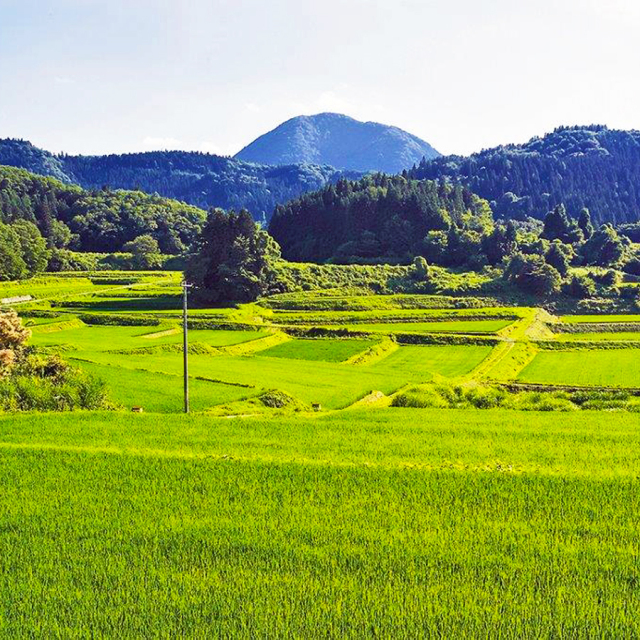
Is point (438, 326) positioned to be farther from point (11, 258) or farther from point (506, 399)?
point (11, 258)

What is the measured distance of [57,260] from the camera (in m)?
114

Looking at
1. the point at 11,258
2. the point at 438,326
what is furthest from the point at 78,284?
the point at 438,326

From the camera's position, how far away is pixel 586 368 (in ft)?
151

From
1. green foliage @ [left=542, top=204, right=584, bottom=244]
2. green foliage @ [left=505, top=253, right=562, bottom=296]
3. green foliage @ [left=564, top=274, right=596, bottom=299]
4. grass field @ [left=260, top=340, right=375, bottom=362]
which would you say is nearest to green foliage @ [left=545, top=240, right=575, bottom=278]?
green foliage @ [left=505, top=253, right=562, bottom=296]

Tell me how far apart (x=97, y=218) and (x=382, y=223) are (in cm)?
5992

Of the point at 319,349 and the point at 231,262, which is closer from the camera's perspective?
the point at 319,349

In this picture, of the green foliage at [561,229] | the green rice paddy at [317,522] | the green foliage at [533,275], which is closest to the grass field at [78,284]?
the green foliage at [533,275]

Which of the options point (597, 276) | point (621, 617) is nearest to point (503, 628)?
point (621, 617)

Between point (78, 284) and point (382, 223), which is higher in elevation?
point (382, 223)

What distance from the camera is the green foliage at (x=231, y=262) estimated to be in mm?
79375

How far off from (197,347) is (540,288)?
52242mm

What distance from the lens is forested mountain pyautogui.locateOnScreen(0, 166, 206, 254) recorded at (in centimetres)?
13812

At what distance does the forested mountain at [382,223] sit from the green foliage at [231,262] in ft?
105

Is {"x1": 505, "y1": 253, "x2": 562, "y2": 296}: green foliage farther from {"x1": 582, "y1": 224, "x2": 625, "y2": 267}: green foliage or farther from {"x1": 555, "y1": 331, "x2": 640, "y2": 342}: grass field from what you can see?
{"x1": 555, "y1": 331, "x2": 640, "y2": 342}: grass field
